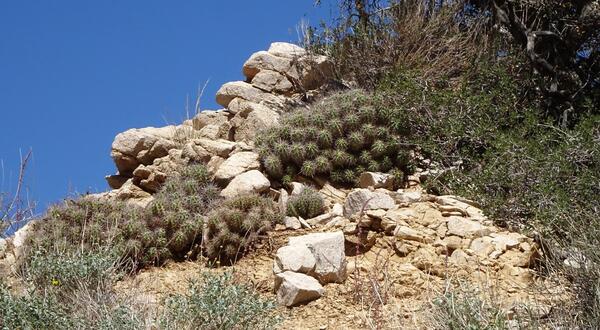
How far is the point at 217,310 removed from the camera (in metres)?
6.16

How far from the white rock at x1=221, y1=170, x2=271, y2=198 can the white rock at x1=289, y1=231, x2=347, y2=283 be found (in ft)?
5.58

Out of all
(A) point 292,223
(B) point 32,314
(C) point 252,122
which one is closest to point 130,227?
(A) point 292,223

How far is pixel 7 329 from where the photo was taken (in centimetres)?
611

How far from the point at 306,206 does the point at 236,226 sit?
88cm

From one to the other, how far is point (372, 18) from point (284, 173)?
4094 millimetres

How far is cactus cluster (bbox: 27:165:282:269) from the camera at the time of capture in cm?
870

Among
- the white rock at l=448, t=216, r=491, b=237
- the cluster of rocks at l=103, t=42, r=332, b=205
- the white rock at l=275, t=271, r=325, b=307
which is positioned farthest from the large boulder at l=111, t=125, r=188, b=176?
the white rock at l=448, t=216, r=491, b=237

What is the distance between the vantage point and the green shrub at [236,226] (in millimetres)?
8773

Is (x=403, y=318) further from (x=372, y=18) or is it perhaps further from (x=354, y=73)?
(x=372, y=18)

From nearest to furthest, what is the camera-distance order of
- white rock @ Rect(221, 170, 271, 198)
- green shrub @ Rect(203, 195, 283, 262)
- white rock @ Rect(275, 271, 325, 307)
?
white rock @ Rect(275, 271, 325, 307) < green shrub @ Rect(203, 195, 283, 262) < white rock @ Rect(221, 170, 271, 198)

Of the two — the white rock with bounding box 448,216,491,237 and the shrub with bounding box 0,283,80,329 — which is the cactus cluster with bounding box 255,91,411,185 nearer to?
the white rock with bounding box 448,216,491,237

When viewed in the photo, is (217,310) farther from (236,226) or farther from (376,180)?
(376,180)

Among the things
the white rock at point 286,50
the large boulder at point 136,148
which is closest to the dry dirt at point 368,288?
the large boulder at point 136,148

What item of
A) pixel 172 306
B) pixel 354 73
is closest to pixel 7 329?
pixel 172 306
